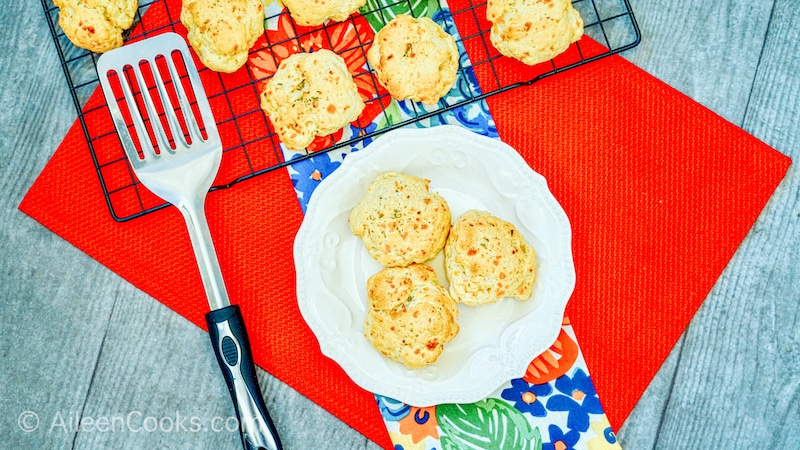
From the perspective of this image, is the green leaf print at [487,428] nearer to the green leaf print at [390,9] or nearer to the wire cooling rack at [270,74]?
the wire cooling rack at [270,74]

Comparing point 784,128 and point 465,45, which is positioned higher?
point 465,45

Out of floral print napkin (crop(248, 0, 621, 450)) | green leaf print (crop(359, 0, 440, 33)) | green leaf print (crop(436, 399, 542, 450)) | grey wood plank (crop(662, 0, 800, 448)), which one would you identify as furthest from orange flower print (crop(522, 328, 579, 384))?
green leaf print (crop(359, 0, 440, 33))

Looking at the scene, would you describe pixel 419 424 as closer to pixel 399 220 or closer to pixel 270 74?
pixel 399 220

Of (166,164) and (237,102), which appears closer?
(166,164)

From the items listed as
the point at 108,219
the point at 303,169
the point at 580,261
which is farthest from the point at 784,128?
the point at 108,219

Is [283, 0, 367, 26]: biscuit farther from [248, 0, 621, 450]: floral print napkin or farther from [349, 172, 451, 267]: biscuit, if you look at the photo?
[349, 172, 451, 267]: biscuit

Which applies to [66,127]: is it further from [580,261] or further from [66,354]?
[580,261]
